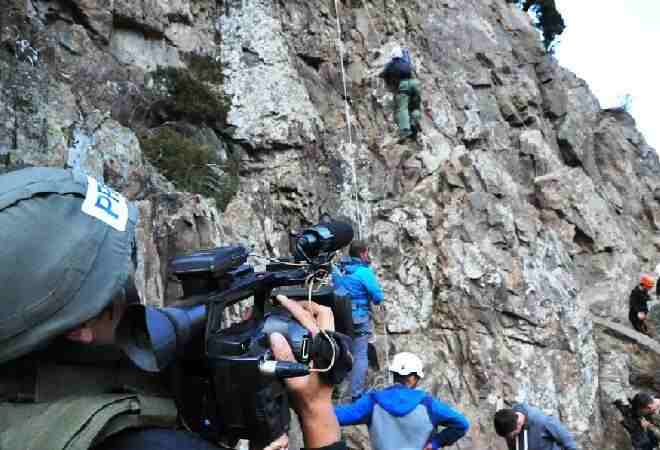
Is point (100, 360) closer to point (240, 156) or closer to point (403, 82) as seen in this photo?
point (240, 156)

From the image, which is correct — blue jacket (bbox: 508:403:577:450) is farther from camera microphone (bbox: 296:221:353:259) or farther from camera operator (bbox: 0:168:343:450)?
camera operator (bbox: 0:168:343:450)

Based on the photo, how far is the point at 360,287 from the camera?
6.78 m

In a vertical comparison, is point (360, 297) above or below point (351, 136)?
below

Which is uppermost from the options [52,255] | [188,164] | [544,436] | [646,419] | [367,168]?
[367,168]

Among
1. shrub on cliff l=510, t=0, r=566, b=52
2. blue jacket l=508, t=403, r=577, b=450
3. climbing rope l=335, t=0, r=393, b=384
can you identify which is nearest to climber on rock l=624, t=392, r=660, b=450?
blue jacket l=508, t=403, r=577, b=450

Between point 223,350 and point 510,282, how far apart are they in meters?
11.5

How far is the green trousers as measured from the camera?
13.4 m

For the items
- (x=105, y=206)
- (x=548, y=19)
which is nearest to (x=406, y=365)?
(x=105, y=206)

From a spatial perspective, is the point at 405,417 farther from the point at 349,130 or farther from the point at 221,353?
the point at 349,130

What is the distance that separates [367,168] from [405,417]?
8893 millimetres

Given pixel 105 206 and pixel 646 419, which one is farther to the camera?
pixel 646 419

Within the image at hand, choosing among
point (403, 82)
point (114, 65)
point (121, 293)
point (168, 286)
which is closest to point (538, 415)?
point (168, 286)

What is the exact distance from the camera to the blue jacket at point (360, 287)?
672 cm

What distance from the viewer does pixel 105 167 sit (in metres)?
6.71
